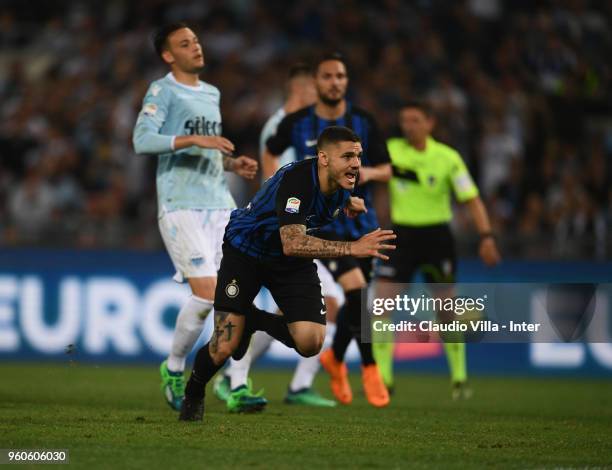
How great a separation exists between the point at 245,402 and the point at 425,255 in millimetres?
3921

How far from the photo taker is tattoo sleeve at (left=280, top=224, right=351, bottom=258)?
25.2 feet

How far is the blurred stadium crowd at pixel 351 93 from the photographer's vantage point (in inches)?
670

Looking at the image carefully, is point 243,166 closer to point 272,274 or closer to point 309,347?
point 272,274

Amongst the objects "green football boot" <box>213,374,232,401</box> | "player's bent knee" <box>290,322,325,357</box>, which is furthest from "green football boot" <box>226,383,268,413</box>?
"player's bent knee" <box>290,322,325,357</box>

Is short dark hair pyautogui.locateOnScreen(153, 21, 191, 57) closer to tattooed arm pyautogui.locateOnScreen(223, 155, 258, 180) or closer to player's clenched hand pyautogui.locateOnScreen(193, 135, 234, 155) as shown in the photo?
tattooed arm pyautogui.locateOnScreen(223, 155, 258, 180)

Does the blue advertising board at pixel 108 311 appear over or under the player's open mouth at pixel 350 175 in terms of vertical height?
under

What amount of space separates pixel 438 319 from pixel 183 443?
143 inches

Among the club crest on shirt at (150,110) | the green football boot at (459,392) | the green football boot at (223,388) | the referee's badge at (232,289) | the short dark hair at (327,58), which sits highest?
the short dark hair at (327,58)

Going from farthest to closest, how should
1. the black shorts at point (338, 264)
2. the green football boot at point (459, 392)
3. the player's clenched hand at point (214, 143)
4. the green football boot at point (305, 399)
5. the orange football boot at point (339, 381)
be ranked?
the green football boot at point (459, 392) < the orange football boot at point (339, 381) < the green football boot at point (305, 399) < the black shorts at point (338, 264) < the player's clenched hand at point (214, 143)

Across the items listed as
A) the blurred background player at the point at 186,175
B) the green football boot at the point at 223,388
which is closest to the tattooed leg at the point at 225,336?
the blurred background player at the point at 186,175

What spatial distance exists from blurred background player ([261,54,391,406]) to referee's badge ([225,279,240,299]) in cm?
230

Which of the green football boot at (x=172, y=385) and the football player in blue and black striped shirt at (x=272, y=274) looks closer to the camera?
the football player in blue and black striped shirt at (x=272, y=274)

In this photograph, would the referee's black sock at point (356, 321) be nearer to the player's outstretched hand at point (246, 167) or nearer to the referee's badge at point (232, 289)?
the player's outstretched hand at point (246, 167)

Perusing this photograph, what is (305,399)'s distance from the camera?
437 inches
